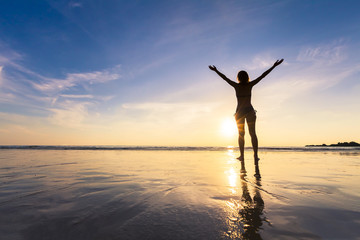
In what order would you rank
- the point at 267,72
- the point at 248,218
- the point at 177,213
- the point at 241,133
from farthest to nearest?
the point at 241,133 < the point at 267,72 < the point at 177,213 < the point at 248,218

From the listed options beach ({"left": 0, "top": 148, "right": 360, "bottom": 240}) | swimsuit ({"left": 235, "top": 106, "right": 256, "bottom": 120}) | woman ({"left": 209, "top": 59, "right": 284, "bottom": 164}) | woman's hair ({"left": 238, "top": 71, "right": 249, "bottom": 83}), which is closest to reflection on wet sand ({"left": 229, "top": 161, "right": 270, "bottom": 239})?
beach ({"left": 0, "top": 148, "right": 360, "bottom": 240})

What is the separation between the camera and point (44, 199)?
2.27m

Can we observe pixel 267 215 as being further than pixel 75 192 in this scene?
No

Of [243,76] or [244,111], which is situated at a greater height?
[243,76]

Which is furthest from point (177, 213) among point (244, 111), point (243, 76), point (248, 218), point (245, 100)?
point (243, 76)

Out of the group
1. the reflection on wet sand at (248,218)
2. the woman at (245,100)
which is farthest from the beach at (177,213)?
the woman at (245,100)

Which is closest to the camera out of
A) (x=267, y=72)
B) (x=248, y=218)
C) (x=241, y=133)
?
(x=248, y=218)

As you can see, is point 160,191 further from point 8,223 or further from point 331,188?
point 331,188

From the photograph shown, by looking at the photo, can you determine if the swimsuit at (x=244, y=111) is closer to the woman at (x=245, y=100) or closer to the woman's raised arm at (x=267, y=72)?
the woman at (x=245, y=100)

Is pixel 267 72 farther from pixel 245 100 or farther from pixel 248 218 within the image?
pixel 248 218

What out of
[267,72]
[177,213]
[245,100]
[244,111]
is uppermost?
[267,72]

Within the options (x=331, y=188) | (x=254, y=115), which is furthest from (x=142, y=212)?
(x=254, y=115)

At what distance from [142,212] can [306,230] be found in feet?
4.73

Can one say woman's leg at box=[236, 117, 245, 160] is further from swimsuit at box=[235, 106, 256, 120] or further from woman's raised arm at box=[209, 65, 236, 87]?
woman's raised arm at box=[209, 65, 236, 87]
